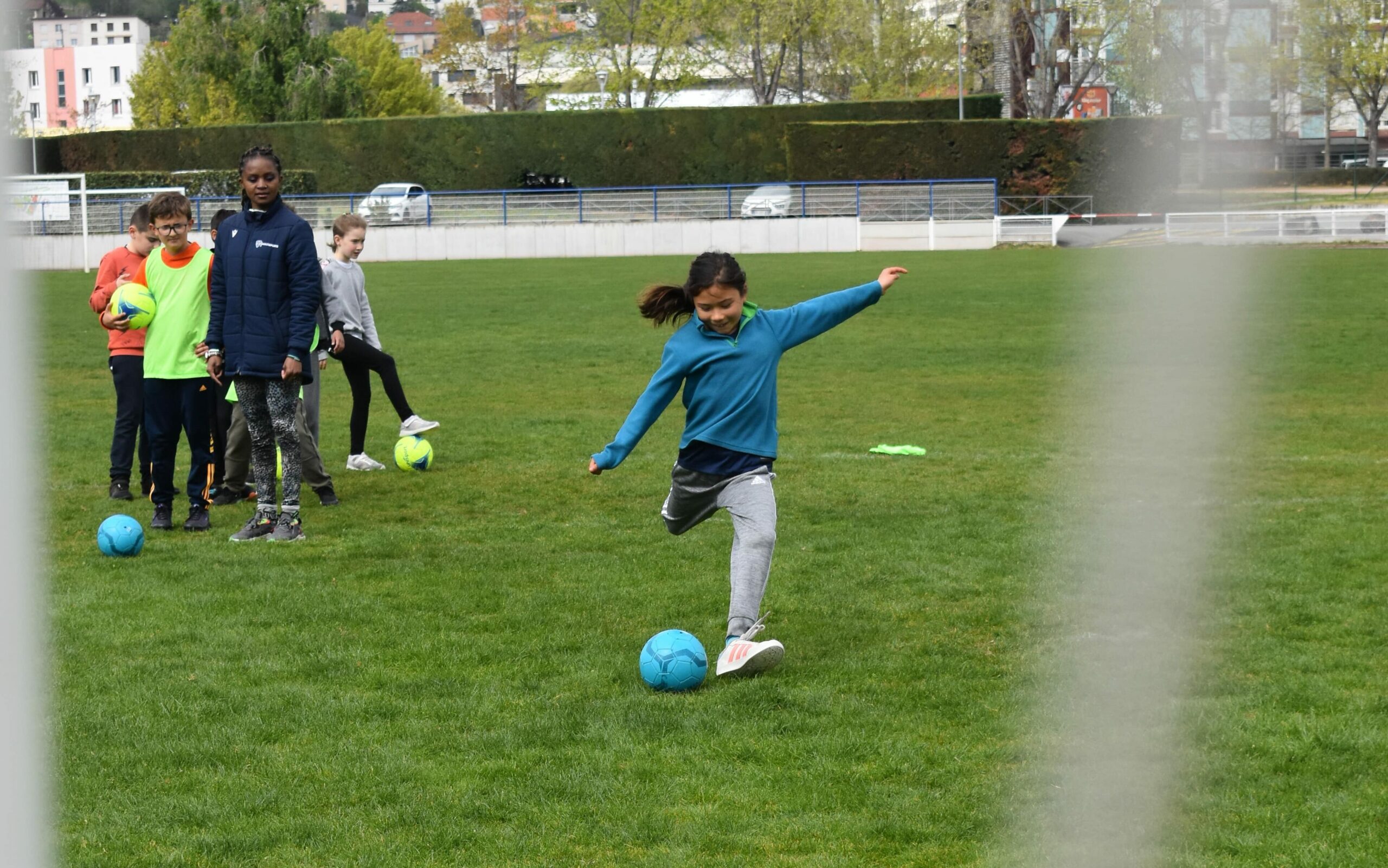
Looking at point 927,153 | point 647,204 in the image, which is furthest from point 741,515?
point 927,153

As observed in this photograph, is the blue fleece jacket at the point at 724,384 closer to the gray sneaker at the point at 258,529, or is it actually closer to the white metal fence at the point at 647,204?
the gray sneaker at the point at 258,529

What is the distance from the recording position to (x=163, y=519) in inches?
355

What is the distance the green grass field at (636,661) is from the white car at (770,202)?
1175 inches

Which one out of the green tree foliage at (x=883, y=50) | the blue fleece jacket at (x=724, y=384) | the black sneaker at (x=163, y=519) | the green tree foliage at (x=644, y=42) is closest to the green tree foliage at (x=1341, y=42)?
the blue fleece jacket at (x=724, y=384)

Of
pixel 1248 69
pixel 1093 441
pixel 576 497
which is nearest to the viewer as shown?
pixel 1248 69

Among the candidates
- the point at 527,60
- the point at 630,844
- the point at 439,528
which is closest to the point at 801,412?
the point at 439,528

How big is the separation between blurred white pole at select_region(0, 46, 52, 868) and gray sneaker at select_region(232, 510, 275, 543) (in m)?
7.85

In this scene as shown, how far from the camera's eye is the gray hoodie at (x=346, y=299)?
10594mm

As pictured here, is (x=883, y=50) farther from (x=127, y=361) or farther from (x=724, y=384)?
(x=724, y=384)

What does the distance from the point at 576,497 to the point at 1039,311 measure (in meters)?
13.8

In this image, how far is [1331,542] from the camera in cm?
811

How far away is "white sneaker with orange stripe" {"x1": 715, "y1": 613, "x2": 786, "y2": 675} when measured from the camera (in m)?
5.79

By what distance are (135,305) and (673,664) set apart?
4.69 m

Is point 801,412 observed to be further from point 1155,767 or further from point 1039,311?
point 1155,767
